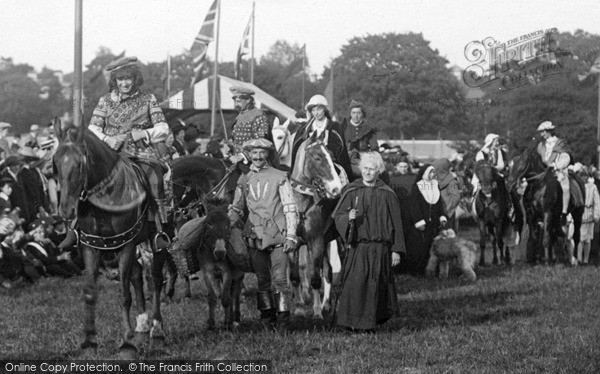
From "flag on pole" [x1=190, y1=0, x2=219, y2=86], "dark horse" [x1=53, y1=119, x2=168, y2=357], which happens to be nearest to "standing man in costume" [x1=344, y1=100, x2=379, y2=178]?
"dark horse" [x1=53, y1=119, x2=168, y2=357]

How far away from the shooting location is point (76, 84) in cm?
1694

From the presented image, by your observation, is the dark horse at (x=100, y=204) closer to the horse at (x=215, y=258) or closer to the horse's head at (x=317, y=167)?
the horse at (x=215, y=258)

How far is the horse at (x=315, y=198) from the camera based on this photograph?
456 inches

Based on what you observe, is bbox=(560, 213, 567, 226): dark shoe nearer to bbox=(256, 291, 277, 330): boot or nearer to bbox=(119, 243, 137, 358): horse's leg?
bbox=(256, 291, 277, 330): boot

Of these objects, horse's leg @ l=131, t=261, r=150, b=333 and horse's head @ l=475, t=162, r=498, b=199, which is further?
horse's head @ l=475, t=162, r=498, b=199

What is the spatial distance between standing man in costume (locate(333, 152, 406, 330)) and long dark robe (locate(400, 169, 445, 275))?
605cm

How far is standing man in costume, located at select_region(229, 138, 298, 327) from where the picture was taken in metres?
10.4

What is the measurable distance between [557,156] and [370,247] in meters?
10.2

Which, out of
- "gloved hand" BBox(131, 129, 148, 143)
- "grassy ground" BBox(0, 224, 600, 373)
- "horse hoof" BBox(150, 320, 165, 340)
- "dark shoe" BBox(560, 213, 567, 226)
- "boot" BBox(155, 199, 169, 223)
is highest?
"gloved hand" BBox(131, 129, 148, 143)

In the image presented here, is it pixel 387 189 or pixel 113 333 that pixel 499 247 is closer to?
pixel 387 189

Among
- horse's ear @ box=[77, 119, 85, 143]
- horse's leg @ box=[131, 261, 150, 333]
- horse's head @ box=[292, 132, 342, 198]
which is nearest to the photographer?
horse's ear @ box=[77, 119, 85, 143]

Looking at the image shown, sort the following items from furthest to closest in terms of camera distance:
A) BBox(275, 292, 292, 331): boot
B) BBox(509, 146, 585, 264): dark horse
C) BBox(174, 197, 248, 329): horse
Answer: BBox(509, 146, 585, 264): dark horse → BBox(174, 197, 248, 329): horse → BBox(275, 292, 292, 331): boot

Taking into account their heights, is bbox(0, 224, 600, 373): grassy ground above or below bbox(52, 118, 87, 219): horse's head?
below

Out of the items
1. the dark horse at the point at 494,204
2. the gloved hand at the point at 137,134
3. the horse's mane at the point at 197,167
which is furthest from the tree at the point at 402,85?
the gloved hand at the point at 137,134
